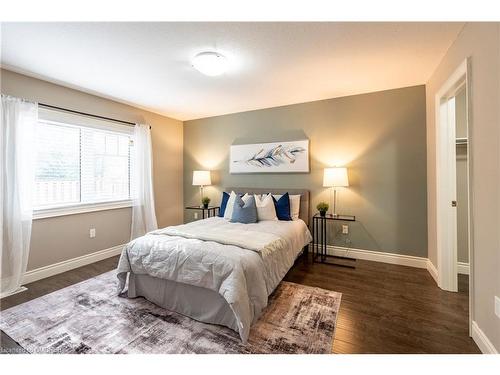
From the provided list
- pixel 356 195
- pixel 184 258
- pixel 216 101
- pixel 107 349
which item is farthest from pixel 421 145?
pixel 107 349

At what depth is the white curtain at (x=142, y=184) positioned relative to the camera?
150 inches

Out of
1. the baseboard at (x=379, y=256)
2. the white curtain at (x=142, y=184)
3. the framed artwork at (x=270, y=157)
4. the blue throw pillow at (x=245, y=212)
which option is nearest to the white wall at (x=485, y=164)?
the baseboard at (x=379, y=256)

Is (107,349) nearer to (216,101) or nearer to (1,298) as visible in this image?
(1,298)

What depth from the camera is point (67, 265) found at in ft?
9.88

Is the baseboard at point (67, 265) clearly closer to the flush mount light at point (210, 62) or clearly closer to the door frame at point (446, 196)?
the flush mount light at point (210, 62)

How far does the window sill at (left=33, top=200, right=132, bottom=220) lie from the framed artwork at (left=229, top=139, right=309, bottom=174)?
1979mm

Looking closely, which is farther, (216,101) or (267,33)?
(216,101)

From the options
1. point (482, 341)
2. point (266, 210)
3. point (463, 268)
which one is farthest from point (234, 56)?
point (463, 268)

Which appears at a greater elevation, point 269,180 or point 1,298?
point 269,180

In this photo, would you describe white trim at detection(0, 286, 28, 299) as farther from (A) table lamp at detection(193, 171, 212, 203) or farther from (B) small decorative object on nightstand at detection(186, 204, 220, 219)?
(A) table lamp at detection(193, 171, 212, 203)

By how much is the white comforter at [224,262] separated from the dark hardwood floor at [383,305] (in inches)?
25.5

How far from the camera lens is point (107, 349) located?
159cm

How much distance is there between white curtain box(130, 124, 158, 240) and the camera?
380 cm
